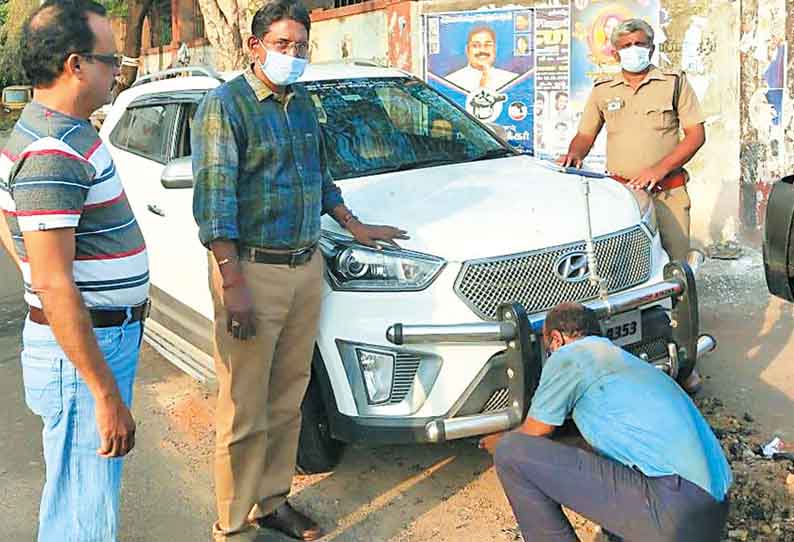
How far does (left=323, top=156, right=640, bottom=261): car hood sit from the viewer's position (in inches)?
147

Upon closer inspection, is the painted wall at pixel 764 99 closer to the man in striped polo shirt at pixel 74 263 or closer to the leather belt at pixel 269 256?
the leather belt at pixel 269 256

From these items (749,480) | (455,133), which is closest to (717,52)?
(455,133)

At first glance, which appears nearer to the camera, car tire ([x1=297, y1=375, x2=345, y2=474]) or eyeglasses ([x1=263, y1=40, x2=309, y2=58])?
eyeglasses ([x1=263, y1=40, x2=309, y2=58])

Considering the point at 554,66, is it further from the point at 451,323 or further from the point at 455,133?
the point at 451,323

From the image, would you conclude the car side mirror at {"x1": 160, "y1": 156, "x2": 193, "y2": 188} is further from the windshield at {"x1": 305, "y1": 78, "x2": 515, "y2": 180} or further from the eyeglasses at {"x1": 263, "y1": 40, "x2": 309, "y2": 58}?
the eyeglasses at {"x1": 263, "y1": 40, "x2": 309, "y2": 58}

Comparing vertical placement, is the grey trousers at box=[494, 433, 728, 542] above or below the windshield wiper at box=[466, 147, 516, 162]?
below

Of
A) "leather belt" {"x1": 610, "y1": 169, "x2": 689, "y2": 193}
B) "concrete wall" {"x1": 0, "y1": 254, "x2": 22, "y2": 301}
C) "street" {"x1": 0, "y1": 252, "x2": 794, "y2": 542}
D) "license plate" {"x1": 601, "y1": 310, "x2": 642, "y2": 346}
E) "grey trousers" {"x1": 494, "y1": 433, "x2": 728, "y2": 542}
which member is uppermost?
"leather belt" {"x1": 610, "y1": 169, "x2": 689, "y2": 193}

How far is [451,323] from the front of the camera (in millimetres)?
3605

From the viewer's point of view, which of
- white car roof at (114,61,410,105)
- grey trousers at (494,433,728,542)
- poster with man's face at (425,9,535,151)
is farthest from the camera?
poster with man's face at (425,9,535,151)

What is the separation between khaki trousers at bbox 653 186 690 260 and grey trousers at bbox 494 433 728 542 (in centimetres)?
242

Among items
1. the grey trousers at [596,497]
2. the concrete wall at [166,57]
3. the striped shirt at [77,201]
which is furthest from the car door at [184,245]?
the concrete wall at [166,57]

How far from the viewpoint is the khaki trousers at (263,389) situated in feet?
11.3

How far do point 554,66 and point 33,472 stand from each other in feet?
19.9

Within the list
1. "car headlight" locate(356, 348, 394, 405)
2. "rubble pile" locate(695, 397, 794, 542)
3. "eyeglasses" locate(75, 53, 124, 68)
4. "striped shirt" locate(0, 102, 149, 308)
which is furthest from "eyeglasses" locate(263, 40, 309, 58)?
"rubble pile" locate(695, 397, 794, 542)
